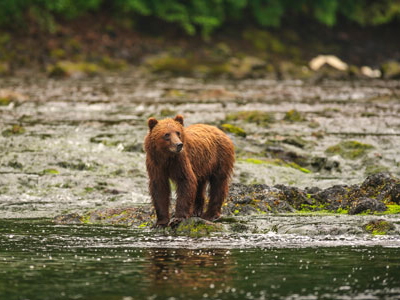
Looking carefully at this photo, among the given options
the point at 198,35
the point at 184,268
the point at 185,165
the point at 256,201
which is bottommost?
the point at 184,268

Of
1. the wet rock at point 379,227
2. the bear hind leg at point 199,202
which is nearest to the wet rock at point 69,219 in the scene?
the bear hind leg at point 199,202

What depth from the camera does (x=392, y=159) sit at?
19.6 m

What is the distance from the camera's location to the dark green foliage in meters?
49.2

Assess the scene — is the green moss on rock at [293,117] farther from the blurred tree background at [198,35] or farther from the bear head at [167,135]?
the blurred tree background at [198,35]

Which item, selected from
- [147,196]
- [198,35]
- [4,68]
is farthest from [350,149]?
[198,35]

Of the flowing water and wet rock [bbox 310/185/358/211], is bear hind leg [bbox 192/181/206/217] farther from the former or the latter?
wet rock [bbox 310/185/358/211]

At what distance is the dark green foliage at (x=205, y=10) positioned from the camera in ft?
161

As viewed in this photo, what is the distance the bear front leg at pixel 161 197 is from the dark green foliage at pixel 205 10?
38.3 meters

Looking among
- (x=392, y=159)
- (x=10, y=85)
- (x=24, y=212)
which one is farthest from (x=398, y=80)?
(x=24, y=212)

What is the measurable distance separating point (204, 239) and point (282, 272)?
2.40 metres

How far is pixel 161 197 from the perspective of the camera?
37.1 feet

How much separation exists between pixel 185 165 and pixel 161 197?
59cm

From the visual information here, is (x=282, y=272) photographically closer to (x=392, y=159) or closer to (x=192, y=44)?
(x=392, y=159)

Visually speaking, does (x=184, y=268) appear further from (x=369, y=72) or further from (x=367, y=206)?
(x=369, y=72)
